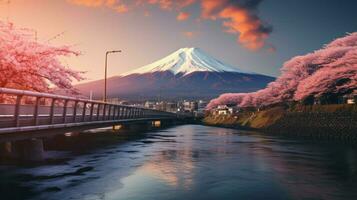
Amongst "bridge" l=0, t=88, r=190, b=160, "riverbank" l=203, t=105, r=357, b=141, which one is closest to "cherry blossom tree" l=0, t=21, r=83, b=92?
"bridge" l=0, t=88, r=190, b=160

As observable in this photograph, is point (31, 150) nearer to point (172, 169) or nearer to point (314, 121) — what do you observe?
point (172, 169)

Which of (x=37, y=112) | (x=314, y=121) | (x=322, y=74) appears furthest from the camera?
(x=322, y=74)

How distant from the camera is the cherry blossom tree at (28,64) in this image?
27.7m

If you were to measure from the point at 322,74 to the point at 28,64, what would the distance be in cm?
4546

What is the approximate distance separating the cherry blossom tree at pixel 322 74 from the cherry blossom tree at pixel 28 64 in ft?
122

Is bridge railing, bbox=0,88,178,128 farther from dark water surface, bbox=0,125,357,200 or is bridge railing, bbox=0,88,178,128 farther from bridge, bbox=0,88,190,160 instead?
dark water surface, bbox=0,125,357,200

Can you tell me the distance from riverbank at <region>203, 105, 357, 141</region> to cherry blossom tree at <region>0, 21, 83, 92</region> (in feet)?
101

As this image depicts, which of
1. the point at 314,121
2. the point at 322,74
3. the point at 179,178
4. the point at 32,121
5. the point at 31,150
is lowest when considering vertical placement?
the point at 179,178

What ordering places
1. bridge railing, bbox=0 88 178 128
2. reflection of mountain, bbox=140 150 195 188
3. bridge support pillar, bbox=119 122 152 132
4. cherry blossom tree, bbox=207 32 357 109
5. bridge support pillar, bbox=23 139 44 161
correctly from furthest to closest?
1. bridge support pillar, bbox=119 122 152 132
2. cherry blossom tree, bbox=207 32 357 109
3. bridge support pillar, bbox=23 139 44 161
4. bridge railing, bbox=0 88 178 128
5. reflection of mountain, bbox=140 150 195 188

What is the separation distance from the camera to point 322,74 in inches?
2495

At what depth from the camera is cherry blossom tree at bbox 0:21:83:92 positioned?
1089 inches

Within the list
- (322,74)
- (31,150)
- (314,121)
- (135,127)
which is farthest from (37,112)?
(135,127)

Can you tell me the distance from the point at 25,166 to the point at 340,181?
13.6 metres

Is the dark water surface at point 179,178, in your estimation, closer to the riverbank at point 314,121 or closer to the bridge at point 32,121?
the bridge at point 32,121
